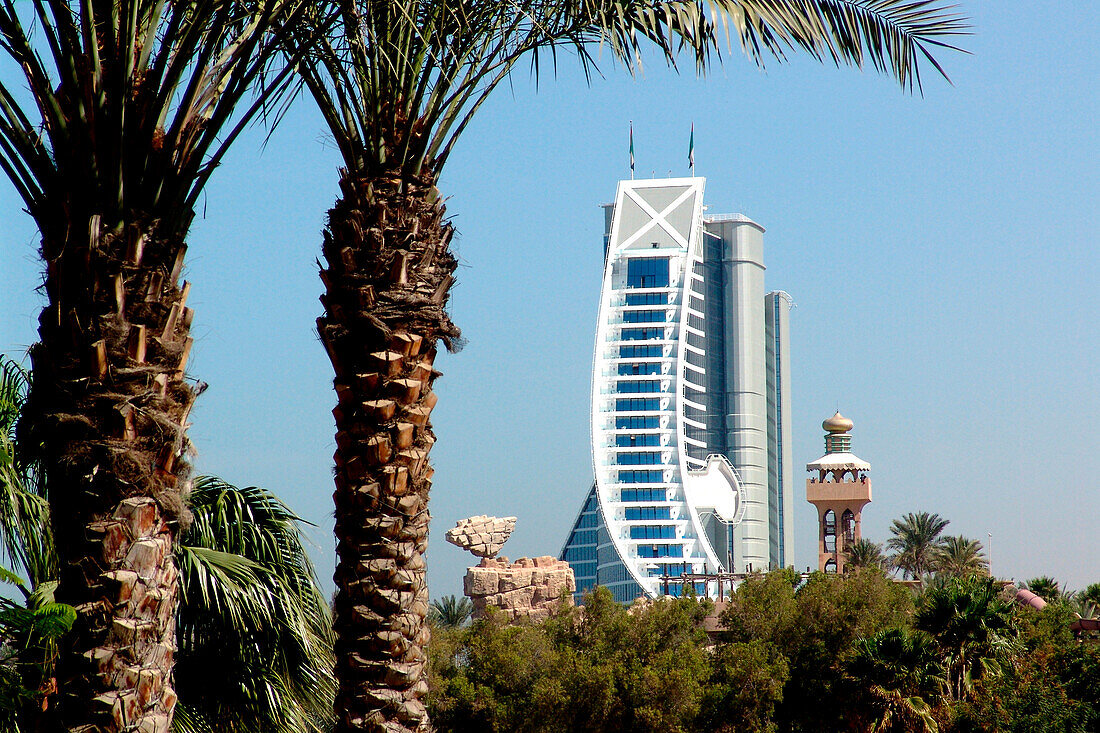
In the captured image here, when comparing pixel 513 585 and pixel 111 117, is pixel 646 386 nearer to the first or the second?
pixel 513 585

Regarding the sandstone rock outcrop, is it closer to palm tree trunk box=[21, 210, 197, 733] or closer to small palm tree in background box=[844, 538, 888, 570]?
small palm tree in background box=[844, 538, 888, 570]

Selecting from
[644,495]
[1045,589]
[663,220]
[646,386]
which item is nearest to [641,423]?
[646,386]

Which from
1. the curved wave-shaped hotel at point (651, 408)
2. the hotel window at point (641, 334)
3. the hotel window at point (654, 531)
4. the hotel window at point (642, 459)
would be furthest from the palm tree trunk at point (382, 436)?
the hotel window at point (641, 334)

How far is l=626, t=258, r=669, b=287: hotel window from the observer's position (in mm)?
112125

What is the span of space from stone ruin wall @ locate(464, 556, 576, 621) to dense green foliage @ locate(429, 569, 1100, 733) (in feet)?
54.6

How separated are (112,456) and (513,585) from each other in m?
51.5

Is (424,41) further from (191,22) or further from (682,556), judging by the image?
(682,556)

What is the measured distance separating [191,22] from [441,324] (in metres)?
2.50

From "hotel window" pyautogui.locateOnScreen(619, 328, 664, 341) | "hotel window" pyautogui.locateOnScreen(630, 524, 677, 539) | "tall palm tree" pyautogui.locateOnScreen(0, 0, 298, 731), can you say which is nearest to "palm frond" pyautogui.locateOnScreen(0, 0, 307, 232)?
"tall palm tree" pyautogui.locateOnScreen(0, 0, 298, 731)

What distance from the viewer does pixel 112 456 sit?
530 centimetres

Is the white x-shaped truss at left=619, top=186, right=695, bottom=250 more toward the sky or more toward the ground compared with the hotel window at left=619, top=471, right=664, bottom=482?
more toward the sky

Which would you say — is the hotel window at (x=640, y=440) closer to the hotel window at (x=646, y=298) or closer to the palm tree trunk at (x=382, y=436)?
the hotel window at (x=646, y=298)

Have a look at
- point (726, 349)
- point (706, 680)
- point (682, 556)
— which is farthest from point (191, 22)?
point (726, 349)

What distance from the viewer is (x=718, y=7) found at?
752 cm
